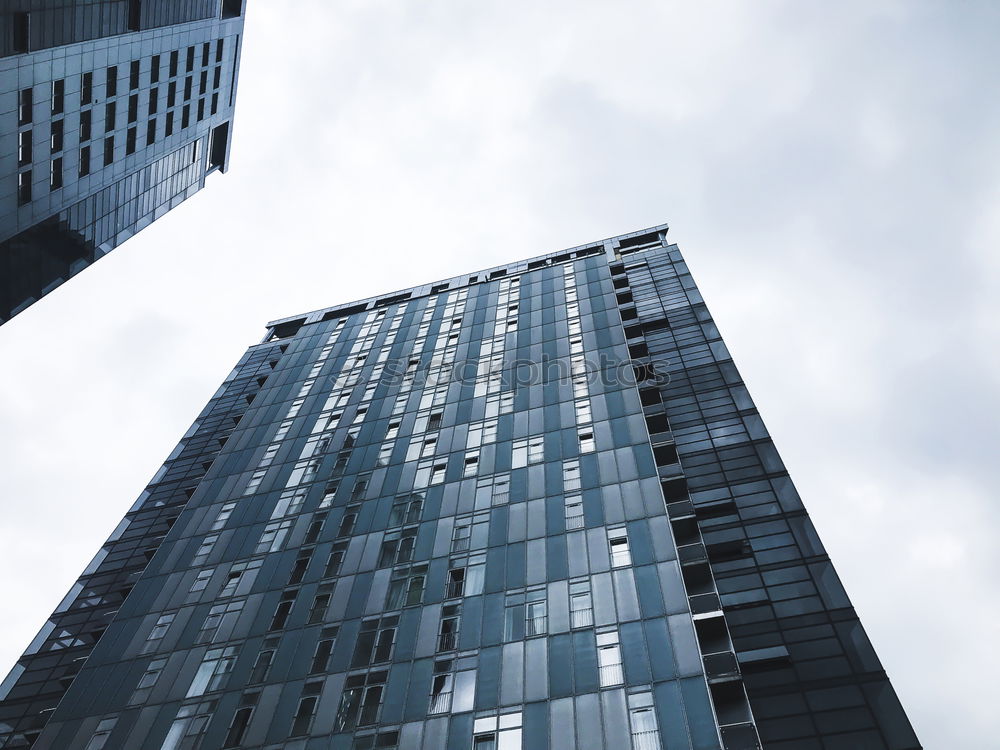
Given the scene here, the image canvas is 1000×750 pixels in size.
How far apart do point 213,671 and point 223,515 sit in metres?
15.8

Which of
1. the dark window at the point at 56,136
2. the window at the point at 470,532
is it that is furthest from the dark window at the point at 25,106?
the window at the point at 470,532

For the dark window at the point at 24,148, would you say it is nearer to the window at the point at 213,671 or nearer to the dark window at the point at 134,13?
the dark window at the point at 134,13

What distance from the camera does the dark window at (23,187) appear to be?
44188 millimetres

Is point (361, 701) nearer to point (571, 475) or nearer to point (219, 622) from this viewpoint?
point (219, 622)

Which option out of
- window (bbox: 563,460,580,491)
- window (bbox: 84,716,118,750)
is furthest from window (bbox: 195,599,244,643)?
window (bbox: 563,460,580,491)

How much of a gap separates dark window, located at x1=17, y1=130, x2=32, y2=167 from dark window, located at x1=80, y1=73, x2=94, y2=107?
558cm

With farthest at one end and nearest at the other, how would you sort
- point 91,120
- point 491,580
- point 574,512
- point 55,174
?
1. point 91,120
2. point 55,174
3. point 574,512
4. point 491,580

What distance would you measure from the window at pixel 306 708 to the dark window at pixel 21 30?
3566cm

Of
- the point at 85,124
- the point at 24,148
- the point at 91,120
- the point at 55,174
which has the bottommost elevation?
the point at 24,148

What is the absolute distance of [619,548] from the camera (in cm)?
3762

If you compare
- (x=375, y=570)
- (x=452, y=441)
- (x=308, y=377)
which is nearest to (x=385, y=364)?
(x=308, y=377)

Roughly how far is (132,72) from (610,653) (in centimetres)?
4844

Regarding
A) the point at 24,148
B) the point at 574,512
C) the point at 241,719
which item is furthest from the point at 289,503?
the point at 24,148

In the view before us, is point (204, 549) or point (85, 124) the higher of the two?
point (85, 124)
